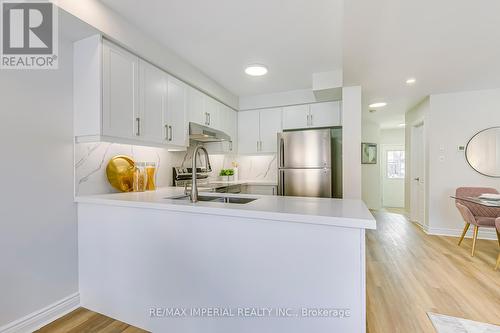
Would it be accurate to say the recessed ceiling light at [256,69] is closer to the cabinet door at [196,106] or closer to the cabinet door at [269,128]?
the cabinet door at [196,106]

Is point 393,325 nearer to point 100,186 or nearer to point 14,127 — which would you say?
point 100,186

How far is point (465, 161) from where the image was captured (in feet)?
12.0

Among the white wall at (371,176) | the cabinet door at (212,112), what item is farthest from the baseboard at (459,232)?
the cabinet door at (212,112)

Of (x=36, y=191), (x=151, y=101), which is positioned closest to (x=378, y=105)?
(x=151, y=101)

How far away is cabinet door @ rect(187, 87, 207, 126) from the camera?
2850 millimetres

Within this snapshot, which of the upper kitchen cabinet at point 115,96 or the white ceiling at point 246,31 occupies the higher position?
the white ceiling at point 246,31

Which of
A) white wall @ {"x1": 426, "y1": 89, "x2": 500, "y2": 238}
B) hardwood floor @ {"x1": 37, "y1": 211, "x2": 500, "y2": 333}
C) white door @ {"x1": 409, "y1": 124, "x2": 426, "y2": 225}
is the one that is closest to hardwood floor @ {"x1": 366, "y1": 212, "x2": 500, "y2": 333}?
hardwood floor @ {"x1": 37, "y1": 211, "x2": 500, "y2": 333}

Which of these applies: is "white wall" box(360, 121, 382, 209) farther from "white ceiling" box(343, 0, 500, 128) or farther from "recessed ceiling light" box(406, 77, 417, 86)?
"recessed ceiling light" box(406, 77, 417, 86)

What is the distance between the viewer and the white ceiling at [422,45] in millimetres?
1681

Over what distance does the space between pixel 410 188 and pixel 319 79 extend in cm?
361

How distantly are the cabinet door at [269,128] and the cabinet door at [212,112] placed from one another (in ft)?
2.77

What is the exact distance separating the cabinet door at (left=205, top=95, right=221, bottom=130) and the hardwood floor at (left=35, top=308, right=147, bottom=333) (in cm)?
238

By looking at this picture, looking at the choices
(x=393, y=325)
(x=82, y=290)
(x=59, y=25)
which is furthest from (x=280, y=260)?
(x=59, y=25)

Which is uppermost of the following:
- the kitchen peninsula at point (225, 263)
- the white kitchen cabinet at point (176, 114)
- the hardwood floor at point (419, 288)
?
the white kitchen cabinet at point (176, 114)
